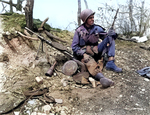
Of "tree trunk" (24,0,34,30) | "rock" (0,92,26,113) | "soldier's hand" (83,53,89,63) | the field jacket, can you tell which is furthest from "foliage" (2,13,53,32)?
"rock" (0,92,26,113)

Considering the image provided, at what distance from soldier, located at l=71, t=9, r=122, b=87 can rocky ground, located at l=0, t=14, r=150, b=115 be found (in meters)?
0.39

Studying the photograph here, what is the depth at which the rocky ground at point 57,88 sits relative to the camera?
8.83 feet

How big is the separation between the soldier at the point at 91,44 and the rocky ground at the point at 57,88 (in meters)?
0.39

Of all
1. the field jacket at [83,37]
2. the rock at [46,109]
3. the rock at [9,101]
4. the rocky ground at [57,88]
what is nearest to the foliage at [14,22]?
the rocky ground at [57,88]

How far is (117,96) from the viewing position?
301 cm

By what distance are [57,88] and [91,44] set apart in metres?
1.48

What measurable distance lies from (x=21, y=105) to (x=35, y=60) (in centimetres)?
152

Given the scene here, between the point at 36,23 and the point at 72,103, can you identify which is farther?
the point at 36,23

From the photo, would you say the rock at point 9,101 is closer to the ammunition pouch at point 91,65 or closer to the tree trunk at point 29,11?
the ammunition pouch at point 91,65

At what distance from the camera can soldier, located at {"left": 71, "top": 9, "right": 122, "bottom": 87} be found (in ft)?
12.6

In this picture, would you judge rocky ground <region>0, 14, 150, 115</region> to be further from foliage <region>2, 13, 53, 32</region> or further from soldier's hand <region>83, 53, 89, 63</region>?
soldier's hand <region>83, 53, 89, 63</region>

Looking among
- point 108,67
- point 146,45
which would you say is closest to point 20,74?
point 108,67

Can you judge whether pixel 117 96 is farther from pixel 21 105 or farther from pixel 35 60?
pixel 35 60

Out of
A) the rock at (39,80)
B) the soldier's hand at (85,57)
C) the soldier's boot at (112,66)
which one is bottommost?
the rock at (39,80)
